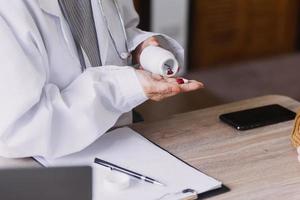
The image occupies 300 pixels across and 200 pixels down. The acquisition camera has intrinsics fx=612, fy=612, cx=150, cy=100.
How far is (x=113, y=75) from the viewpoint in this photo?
47.6 inches

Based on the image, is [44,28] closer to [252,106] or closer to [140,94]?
[140,94]

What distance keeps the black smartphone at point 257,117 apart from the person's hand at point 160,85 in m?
0.22

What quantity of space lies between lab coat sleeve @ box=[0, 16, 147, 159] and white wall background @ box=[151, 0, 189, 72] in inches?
90.8

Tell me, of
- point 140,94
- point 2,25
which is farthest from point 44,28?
point 140,94

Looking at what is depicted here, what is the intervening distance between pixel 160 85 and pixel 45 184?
0.39m

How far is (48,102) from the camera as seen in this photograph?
45.5 inches

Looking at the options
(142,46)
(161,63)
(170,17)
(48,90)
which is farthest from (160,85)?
(170,17)

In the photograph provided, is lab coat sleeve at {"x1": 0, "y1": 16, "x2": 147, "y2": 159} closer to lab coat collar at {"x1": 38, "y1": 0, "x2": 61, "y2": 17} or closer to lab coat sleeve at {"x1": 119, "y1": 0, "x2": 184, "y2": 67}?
lab coat collar at {"x1": 38, "y1": 0, "x2": 61, "y2": 17}

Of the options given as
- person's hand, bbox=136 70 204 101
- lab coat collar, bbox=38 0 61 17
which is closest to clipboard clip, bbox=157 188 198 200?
person's hand, bbox=136 70 204 101

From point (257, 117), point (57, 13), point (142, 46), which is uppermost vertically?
point (57, 13)

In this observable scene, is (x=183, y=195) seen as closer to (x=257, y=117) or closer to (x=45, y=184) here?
(x=45, y=184)

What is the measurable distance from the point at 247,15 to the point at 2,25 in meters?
2.92

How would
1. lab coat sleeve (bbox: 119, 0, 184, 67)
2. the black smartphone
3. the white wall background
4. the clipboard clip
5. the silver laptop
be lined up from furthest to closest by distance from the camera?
the white wall background, lab coat sleeve (bbox: 119, 0, 184, 67), the black smartphone, the clipboard clip, the silver laptop

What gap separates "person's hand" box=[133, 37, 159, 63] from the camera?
56.4 inches
